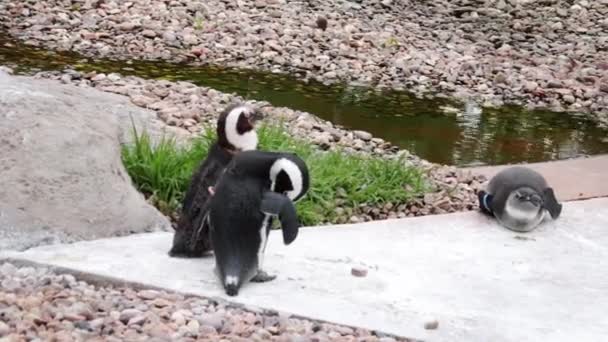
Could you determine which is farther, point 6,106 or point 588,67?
point 588,67

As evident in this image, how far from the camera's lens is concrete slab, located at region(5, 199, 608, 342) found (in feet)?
13.7

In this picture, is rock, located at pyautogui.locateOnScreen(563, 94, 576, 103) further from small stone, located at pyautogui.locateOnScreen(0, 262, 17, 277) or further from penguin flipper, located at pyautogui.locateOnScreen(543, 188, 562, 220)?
small stone, located at pyautogui.locateOnScreen(0, 262, 17, 277)

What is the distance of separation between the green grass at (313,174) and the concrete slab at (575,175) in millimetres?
960

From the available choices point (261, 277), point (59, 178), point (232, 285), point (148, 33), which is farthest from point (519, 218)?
point (148, 33)

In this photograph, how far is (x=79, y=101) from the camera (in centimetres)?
568

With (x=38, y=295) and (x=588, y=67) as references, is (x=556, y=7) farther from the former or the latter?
(x=38, y=295)

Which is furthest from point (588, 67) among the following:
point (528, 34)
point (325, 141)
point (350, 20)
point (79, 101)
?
point (79, 101)

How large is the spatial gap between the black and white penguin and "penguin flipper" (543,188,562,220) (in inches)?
74.0

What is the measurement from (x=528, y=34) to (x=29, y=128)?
28.5 ft

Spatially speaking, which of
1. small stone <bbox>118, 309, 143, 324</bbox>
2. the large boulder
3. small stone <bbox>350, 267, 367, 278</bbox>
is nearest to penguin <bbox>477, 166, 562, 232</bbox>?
small stone <bbox>350, 267, 367, 278</bbox>

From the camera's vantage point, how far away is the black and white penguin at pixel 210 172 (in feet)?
14.9

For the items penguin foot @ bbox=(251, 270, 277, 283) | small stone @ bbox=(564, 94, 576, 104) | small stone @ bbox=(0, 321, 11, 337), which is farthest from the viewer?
small stone @ bbox=(564, 94, 576, 104)

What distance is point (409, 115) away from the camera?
9.37 metres

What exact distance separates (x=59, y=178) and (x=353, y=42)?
6736 millimetres
